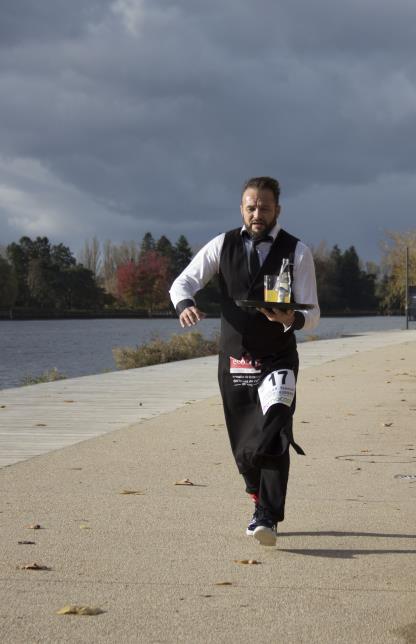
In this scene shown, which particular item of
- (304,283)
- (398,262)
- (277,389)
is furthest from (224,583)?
(398,262)

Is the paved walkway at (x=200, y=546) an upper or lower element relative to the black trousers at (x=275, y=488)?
lower

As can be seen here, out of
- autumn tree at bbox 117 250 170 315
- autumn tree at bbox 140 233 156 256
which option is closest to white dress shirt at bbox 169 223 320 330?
autumn tree at bbox 117 250 170 315

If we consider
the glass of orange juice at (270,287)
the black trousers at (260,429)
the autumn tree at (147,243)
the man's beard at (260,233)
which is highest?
the autumn tree at (147,243)

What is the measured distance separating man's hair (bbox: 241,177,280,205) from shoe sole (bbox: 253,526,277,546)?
1.79 meters

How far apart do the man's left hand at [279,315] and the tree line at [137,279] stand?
59442mm

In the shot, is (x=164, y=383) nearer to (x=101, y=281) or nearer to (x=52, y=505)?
(x=52, y=505)

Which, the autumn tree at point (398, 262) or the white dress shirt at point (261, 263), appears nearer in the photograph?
the white dress shirt at point (261, 263)

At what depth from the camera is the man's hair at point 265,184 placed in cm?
574

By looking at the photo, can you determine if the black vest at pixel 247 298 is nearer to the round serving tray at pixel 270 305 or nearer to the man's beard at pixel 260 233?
the man's beard at pixel 260 233

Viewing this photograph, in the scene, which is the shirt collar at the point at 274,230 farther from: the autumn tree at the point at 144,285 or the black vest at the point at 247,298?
the autumn tree at the point at 144,285

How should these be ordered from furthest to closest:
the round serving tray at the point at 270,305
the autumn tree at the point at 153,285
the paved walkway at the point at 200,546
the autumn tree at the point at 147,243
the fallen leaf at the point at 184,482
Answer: the autumn tree at the point at 147,243 < the autumn tree at the point at 153,285 < the fallen leaf at the point at 184,482 < the round serving tray at the point at 270,305 < the paved walkway at the point at 200,546

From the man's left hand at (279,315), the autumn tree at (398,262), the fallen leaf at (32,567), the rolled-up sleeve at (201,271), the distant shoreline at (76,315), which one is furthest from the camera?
the distant shoreline at (76,315)

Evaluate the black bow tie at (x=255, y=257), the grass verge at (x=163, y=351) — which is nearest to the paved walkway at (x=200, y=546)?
the black bow tie at (x=255, y=257)

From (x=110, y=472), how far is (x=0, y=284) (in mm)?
76519
